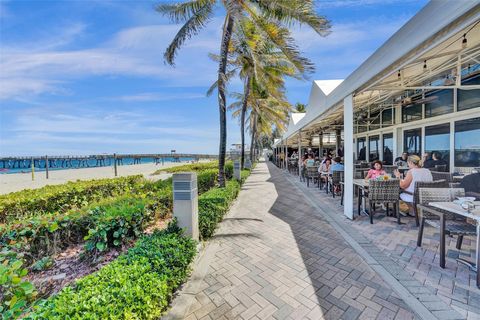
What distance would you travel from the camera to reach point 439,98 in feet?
26.0

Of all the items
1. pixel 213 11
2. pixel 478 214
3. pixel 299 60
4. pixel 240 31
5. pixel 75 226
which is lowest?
pixel 75 226

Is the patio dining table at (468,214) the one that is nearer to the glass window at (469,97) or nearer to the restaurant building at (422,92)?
the restaurant building at (422,92)

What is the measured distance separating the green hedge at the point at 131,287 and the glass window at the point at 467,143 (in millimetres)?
8809

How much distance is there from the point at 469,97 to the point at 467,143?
143 centimetres

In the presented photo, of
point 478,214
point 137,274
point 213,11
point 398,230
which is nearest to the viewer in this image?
point 137,274

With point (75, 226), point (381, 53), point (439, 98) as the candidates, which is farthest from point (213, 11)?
point (439, 98)

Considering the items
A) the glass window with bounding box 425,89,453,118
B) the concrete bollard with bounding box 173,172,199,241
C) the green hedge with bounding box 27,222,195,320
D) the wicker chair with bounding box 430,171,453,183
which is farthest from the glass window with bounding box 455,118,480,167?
the green hedge with bounding box 27,222,195,320

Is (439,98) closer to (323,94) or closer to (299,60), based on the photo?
(323,94)

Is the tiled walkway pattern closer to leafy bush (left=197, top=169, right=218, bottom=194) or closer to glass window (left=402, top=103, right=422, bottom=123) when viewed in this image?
leafy bush (left=197, top=169, right=218, bottom=194)

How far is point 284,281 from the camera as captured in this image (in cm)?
296

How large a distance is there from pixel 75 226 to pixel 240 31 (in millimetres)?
6976

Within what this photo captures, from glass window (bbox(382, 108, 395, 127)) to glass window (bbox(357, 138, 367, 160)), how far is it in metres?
2.84

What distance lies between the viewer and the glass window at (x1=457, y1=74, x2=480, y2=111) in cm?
643

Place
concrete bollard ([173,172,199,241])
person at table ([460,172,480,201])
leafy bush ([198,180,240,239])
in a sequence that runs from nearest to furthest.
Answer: concrete bollard ([173,172,199,241]) < leafy bush ([198,180,240,239]) < person at table ([460,172,480,201])
